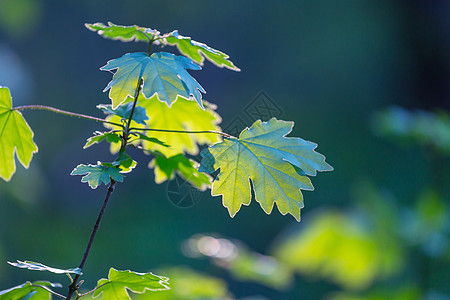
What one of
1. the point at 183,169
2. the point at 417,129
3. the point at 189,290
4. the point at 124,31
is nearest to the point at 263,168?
the point at 183,169

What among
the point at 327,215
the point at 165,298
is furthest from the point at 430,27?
the point at 165,298

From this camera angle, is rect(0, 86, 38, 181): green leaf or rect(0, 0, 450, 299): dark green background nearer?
rect(0, 86, 38, 181): green leaf

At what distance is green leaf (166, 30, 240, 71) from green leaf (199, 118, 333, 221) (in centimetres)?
11

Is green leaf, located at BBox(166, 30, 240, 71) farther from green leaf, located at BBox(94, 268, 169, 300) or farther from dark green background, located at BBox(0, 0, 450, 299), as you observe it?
dark green background, located at BBox(0, 0, 450, 299)

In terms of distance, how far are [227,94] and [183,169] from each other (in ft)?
16.6

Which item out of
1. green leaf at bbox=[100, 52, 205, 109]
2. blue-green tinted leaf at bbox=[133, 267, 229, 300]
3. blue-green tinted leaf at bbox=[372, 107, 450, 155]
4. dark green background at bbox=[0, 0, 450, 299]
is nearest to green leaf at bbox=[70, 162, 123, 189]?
green leaf at bbox=[100, 52, 205, 109]

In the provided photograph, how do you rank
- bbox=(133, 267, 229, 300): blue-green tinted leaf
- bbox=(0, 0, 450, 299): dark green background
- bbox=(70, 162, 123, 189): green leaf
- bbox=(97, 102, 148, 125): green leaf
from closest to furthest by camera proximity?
bbox=(70, 162, 123, 189): green leaf, bbox=(97, 102, 148, 125): green leaf, bbox=(133, 267, 229, 300): blue-green tinted leaf, bbox=(0, 0, 450, 299): dark green background

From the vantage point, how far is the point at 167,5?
5.98m

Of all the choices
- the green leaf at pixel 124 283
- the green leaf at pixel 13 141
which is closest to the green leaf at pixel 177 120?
the green leaf at pixel 13 141

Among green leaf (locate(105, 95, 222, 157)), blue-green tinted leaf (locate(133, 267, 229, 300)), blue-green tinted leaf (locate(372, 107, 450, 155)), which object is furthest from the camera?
blue-green tinted leaf (locate(372, 107, 450, 155))

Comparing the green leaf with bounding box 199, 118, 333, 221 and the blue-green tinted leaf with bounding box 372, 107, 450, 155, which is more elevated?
the blue-green tinted leaf with bounding box 372, 107, 450, 155

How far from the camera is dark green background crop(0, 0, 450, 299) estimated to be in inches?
209

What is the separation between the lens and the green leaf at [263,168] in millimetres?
647

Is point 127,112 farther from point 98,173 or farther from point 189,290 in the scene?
point 189,290
